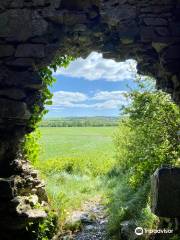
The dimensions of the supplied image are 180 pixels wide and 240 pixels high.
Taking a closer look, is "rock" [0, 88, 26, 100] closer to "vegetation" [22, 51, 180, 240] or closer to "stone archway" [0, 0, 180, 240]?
"stone archway" [0, 0, 180, 240]

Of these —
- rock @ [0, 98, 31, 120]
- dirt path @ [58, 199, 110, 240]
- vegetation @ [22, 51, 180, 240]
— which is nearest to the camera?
rock @ [0, 98, 31, 120]

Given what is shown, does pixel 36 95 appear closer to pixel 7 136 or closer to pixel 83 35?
pixel 7 136

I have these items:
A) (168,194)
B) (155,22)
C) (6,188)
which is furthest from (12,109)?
(168,194)

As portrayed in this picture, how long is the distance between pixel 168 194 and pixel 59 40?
138 inches

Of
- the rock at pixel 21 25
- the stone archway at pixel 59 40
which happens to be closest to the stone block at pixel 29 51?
the stone archway at pixel 59 40

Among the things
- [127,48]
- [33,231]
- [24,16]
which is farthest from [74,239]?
[24,16]

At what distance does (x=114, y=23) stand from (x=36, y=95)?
2.04m

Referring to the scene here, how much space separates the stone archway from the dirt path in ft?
7.34

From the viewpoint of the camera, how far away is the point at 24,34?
7.34 m

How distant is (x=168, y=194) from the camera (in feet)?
20.8

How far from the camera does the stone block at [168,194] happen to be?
631 centimetres

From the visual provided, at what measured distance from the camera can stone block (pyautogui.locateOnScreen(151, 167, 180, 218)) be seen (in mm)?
6315

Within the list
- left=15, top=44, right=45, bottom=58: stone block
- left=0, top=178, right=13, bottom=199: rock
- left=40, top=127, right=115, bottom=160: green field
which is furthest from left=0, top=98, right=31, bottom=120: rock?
left=40, top=127, right=115, bottom=160: green field

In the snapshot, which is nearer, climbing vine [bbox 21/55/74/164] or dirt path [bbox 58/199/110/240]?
climbing vine [bbox 21/55/74/164]
